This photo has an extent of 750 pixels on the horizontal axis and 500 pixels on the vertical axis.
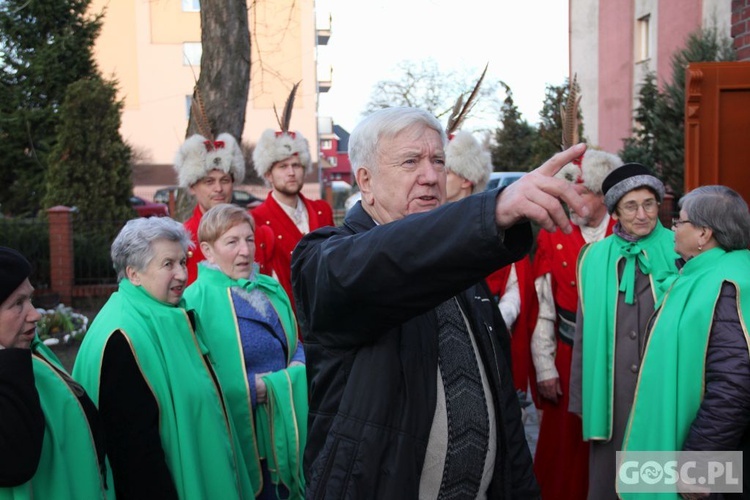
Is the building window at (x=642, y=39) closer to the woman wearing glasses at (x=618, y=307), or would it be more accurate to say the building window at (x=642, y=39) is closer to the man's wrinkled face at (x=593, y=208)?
the man's wrinkled face at (x=593, y=208)

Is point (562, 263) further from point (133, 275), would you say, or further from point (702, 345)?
point (133, 275)

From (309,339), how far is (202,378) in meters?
1.35

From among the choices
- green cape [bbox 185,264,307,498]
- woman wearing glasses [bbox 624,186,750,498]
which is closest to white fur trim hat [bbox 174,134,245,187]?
green cape [bbox 185,264,307,498]

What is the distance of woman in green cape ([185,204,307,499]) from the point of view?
3.91 m

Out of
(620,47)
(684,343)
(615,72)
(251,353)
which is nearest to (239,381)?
(251,353)

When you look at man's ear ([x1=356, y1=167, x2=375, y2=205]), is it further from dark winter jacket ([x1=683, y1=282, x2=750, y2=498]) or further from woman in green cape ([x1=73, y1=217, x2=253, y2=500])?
dark winter jacket ([x1=683, y1=282, x2=750, y2=498])

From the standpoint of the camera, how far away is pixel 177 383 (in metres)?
3.27

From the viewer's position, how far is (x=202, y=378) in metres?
3.42

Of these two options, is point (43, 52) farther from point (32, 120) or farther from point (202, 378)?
point (202, 378)

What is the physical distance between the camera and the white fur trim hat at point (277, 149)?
536 centimetres

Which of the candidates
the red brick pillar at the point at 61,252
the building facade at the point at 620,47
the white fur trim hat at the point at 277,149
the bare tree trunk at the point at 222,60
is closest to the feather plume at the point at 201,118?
the white fur trim hat at the point at 277,149

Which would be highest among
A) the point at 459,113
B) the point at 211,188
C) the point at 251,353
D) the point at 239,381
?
the point at 459,113

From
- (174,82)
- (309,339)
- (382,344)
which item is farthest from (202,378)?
(174,82)

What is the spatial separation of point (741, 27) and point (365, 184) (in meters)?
4.10
